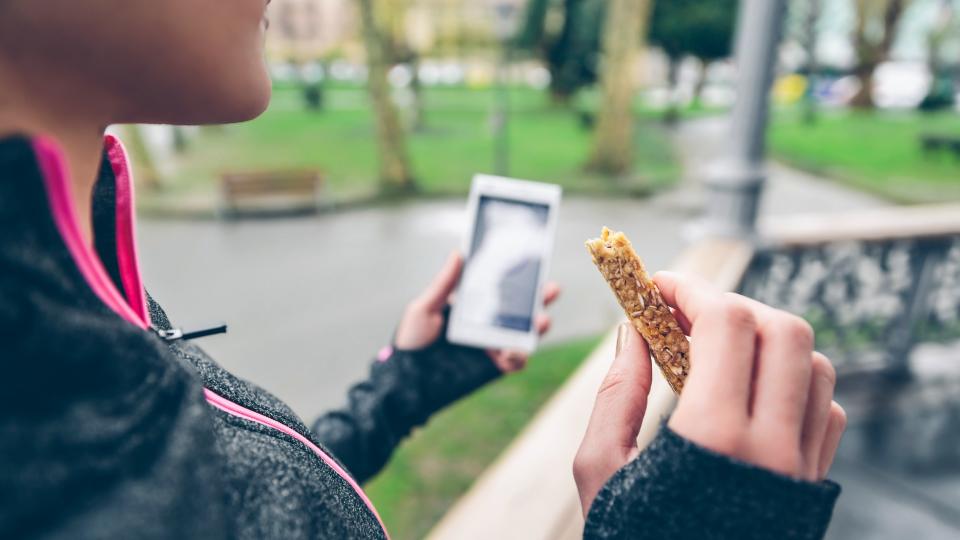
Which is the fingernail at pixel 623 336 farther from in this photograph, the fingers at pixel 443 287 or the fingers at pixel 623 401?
the fingers at pixel 443 287

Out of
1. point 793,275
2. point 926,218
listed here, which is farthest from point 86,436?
point 926,218

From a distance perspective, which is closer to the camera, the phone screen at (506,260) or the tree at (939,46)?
the phone screen at (506,260)

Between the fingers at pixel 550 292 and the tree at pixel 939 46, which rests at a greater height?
the tree at pixel 939 46

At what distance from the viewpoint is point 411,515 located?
3197 millimetres

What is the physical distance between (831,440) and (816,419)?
0.19 feet

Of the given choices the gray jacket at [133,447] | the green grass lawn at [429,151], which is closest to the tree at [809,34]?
the green grass lawn at [429,151]

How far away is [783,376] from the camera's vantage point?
2.08 ft

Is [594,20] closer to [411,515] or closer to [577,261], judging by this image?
[577,261]

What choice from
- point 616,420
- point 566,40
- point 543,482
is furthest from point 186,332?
point 566,40

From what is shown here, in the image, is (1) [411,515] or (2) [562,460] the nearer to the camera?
(2) [562,460]

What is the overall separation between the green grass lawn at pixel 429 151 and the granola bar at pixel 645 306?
10818mm

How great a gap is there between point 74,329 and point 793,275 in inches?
156

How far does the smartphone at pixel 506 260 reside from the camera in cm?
183

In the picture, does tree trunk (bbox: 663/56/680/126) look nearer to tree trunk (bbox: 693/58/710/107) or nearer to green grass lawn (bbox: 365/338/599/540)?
tree trunk (bbox: 693/58/710/107)
